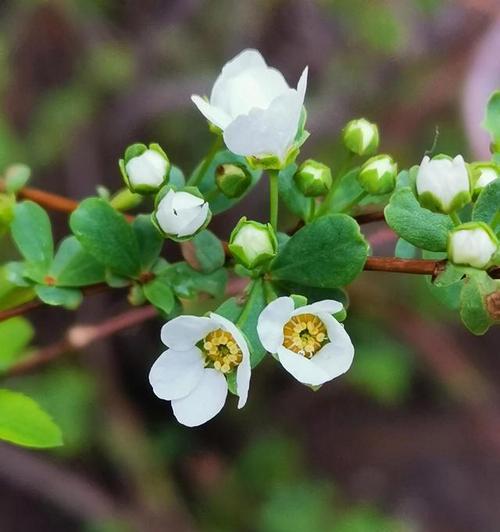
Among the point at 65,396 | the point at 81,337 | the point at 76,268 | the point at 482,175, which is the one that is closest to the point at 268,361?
the point at 65,396

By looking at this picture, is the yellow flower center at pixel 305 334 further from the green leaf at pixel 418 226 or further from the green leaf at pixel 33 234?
the green leaf at pixel 33 234

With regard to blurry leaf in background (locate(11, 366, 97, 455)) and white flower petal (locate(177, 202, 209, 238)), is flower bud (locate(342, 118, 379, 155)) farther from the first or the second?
blurry leaf in background (locate(11, 366, 97, 455))

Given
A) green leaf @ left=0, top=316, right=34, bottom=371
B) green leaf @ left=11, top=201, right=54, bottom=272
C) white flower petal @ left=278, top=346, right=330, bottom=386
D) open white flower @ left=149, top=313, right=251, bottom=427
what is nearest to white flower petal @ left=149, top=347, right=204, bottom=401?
open white flower @ left=149, top=313, right=251, bottom=427

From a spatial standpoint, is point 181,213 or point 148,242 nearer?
point 181,213

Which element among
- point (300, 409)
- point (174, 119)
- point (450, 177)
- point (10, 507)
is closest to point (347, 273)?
point (450, 177)

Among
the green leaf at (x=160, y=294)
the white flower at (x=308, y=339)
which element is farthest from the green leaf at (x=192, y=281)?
the white flower at (x=308, y=339)

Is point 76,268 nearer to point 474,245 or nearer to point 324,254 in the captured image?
point 324,254
